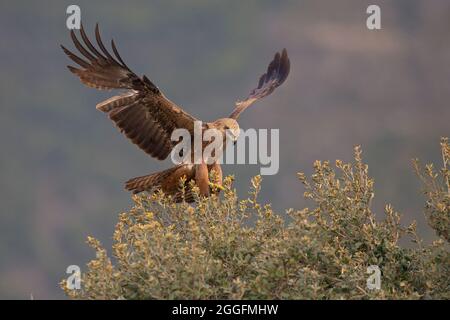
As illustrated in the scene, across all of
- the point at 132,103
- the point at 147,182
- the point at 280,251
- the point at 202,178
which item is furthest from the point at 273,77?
the point at 280,251

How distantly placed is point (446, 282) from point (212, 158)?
3725 millimetres

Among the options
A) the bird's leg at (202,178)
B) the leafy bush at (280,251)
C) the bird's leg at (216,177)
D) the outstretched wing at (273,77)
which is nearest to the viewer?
the leafy bush at (280,251)

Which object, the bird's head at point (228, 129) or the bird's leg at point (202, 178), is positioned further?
the bird's head at point (228, 129)

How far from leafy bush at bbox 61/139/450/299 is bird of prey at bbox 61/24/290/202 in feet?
5.75

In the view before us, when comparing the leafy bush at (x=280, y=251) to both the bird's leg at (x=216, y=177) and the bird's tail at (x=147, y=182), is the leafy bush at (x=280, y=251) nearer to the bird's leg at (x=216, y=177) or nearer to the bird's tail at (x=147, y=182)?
the bird's leg at (x=216, y=177)

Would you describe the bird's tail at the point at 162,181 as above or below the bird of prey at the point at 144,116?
below

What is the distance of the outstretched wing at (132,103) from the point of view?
427 inches

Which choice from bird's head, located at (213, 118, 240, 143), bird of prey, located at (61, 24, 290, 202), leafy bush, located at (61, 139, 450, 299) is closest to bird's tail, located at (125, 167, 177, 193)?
bird of prey, located at (61, 24, 290, 202)

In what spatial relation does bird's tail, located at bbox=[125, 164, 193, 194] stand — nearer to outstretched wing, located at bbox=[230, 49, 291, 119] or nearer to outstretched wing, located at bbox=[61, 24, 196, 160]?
outstretched wing, located at bbox=[61, 24, 196, 160]

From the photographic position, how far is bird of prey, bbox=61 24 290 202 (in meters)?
10.7

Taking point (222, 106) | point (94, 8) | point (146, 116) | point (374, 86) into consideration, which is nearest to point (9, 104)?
point (94, 8)

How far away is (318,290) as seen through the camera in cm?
741

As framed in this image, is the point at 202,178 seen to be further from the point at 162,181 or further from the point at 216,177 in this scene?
the point at 162,181

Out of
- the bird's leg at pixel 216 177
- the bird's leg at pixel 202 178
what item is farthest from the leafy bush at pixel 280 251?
the bird's leg at pixel 202 178
